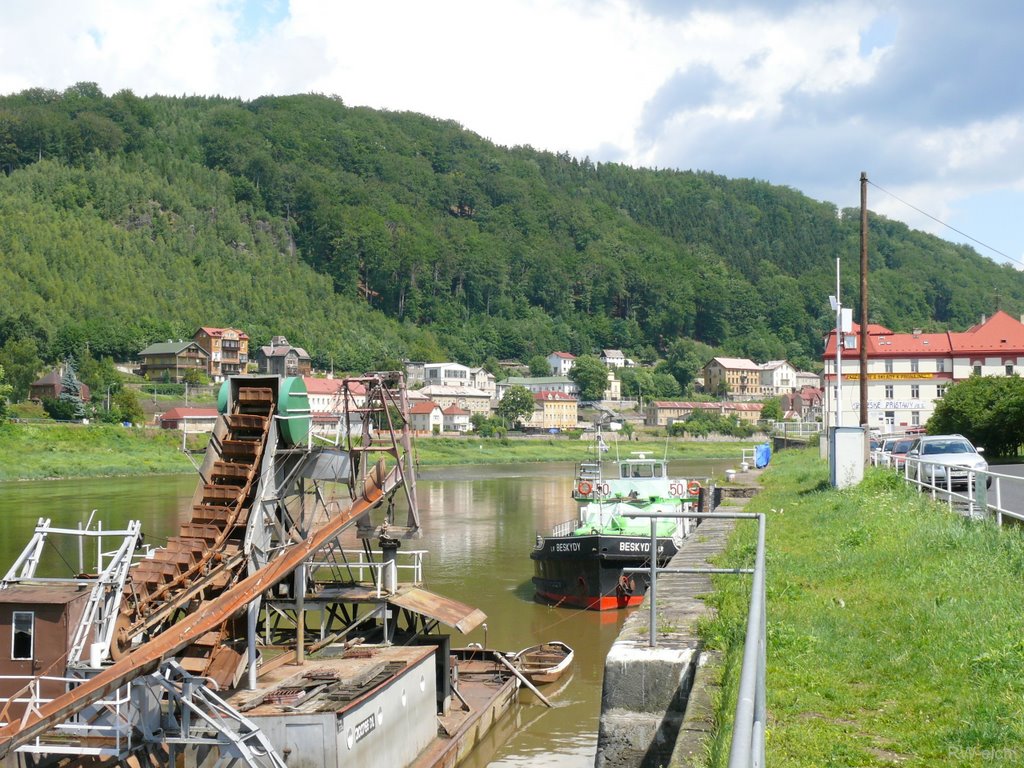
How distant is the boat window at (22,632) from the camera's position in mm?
13953

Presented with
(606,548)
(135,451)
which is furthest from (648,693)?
(135,451)

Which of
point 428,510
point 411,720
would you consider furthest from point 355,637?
point 428,510

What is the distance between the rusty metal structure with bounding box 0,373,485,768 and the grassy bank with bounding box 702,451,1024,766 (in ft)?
21.5

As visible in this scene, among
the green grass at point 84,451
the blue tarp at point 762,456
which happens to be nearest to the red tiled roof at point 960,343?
the blue tarp at point 762,456

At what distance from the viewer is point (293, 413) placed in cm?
1823

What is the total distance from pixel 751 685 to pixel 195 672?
1265 cm

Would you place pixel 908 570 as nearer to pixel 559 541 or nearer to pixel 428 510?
pixel 559 541

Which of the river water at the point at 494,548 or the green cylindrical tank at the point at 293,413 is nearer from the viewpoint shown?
the green cylindrical tank at the point at 293,413

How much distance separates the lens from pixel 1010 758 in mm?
6223

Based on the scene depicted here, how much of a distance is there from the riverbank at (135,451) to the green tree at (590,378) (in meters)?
59.9

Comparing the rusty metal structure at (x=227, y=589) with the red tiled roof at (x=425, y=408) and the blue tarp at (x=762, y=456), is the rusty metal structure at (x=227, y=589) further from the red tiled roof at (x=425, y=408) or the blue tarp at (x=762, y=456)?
the red tiled roof at (x=425, y=408)

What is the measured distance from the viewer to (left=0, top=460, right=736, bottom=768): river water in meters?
19.7

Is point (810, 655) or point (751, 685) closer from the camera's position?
point (751, 685)

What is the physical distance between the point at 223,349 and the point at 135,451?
61.0 meters
